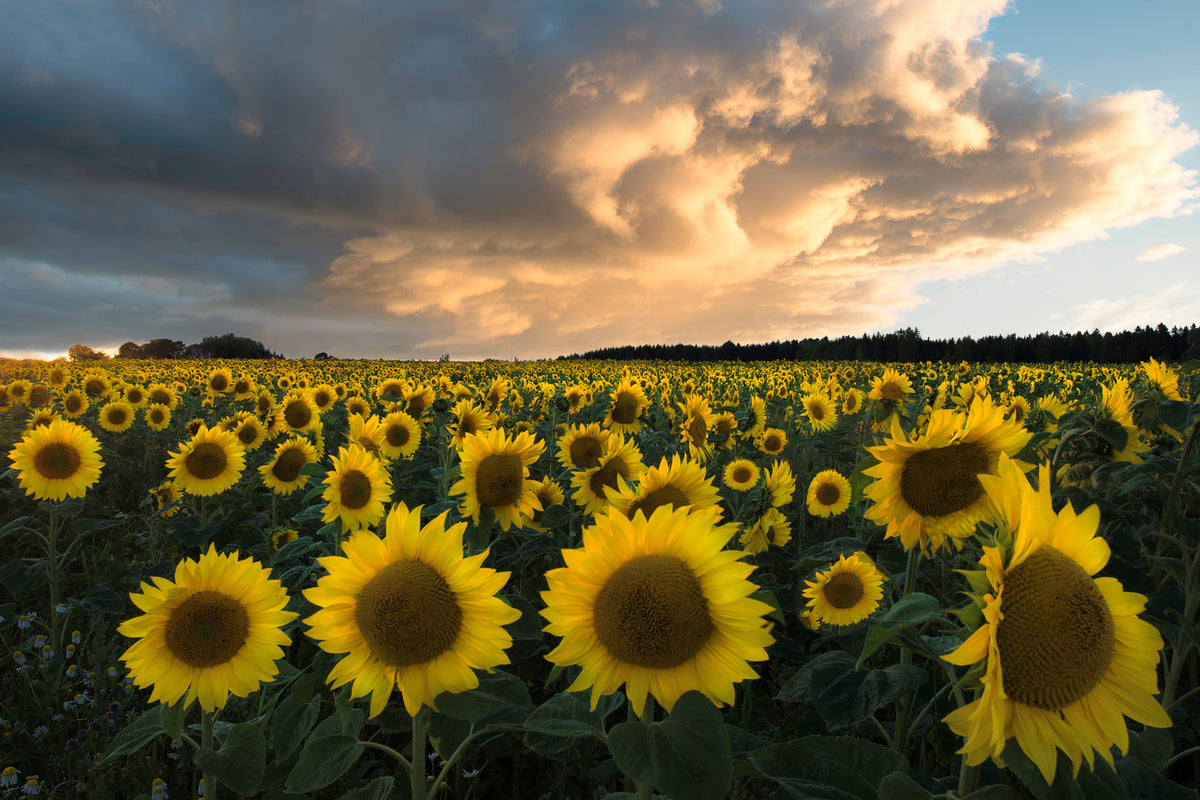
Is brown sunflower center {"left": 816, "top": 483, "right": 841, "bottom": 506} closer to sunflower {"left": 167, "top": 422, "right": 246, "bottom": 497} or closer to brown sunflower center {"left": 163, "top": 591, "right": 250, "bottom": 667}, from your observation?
brown sunflower center {"left": 163, "top": 591, "right": 250, "bottom": 667}

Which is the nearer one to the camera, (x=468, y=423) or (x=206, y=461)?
(x=468, y=423)

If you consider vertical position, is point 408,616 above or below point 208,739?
above

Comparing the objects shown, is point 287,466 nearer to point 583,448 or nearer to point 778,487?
point 583,448

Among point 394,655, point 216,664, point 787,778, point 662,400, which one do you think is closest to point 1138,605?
point 787,778

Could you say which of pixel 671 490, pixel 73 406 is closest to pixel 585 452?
→ pixel 671 490

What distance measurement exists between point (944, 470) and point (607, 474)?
178 cm

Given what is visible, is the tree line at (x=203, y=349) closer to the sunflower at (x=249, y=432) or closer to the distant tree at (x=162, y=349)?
the distant tree at (x=162, y=349)

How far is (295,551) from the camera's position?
3.55 metres

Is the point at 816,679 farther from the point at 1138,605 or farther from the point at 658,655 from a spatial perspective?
the point at 1138,605

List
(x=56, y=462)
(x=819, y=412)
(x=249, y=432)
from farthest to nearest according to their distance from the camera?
(x=819, y=412), (x=249, y=432), (x=56, y=462)

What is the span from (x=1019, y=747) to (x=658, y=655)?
0.78 metres

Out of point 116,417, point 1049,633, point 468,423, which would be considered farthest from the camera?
point 116,417

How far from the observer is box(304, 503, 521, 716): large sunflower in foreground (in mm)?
1796

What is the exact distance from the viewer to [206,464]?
5719 mm
